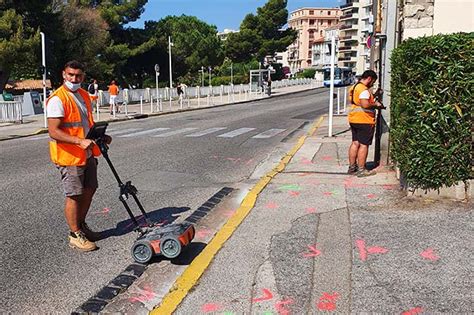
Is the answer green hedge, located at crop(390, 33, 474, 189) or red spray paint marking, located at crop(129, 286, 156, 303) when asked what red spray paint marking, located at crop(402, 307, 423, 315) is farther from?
green hedge, located at crop(390, 33, 474, 189)

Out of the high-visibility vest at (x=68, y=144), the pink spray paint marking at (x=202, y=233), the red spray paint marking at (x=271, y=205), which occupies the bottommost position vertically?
the pink spray paint marking at (x=202, y=233)

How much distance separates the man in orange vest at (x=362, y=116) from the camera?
24.8ft

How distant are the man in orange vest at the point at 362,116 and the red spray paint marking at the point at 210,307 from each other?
15.3 ft

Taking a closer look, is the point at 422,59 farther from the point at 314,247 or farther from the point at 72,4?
the point at 72,4

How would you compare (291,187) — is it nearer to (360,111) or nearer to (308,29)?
(360,111)

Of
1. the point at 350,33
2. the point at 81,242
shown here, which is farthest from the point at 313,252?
the point at 350,33

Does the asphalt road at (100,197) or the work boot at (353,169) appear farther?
the work boot at (353,169)

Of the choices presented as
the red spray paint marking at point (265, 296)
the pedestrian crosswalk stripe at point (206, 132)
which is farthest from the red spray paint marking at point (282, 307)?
the pedestrian crosswalk stripe at point (206, 132)

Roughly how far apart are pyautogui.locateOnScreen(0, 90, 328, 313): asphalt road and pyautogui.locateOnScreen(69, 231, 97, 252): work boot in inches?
2.9

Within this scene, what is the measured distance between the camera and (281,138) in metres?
14.2

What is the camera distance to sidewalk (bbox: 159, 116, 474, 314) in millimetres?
3500

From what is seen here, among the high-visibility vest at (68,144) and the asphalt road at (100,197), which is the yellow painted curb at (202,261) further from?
the high-visibility vest at (68,144)

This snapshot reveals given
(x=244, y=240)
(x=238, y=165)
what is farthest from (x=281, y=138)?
(x=244, y=240)

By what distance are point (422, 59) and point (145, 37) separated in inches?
1754
